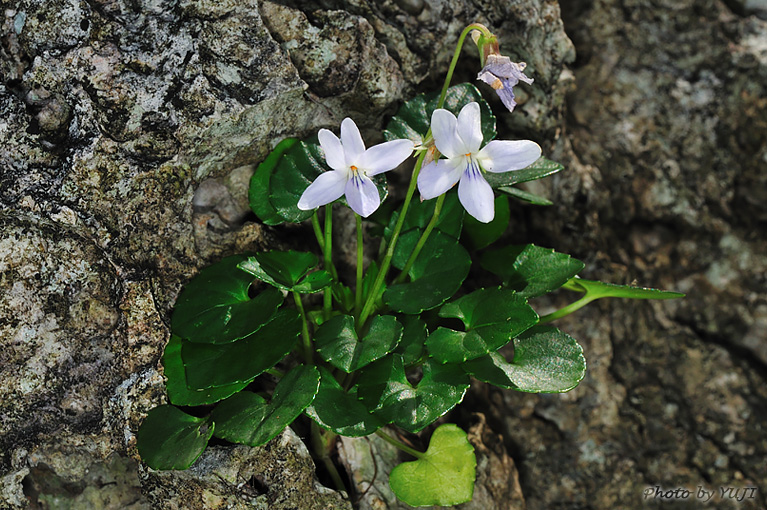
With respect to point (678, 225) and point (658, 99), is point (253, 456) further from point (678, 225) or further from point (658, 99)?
point (658, 99)

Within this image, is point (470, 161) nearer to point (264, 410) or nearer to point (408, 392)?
point (408, 392)

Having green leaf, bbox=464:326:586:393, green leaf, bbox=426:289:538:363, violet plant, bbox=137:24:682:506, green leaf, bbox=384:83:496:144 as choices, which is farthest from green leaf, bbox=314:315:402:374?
green leaf, bbox=384:83:496:144

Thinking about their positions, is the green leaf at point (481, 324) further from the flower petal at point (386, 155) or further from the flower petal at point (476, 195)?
the flower petal at point (386, 155)

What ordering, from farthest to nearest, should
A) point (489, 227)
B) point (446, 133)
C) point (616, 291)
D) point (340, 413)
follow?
point (489, 227), point (616, 291), point (340, 413), point (446, 133)

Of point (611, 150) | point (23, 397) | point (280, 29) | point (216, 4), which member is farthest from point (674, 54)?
point (23, 397)

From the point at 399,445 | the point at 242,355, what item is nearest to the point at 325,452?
the point at 399,445

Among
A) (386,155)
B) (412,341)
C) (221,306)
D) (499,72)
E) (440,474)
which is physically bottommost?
(440,474)

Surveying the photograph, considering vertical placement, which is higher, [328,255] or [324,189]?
[324,189]
